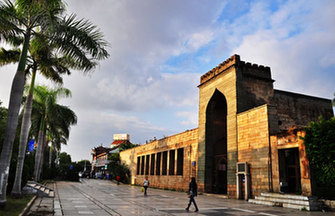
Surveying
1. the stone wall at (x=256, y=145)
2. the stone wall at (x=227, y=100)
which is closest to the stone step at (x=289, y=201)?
the stone wall at (x=256, y=145)

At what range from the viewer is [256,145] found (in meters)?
16.7

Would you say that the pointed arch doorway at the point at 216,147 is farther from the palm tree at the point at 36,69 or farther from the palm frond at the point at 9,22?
the palm frond at the point at 9,22

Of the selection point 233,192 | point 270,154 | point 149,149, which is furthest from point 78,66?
point 149,149

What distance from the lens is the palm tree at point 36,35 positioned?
9.38 m

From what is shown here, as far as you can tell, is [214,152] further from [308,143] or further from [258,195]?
[308,143]

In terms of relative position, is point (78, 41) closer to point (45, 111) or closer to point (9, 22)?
point (9, 22)

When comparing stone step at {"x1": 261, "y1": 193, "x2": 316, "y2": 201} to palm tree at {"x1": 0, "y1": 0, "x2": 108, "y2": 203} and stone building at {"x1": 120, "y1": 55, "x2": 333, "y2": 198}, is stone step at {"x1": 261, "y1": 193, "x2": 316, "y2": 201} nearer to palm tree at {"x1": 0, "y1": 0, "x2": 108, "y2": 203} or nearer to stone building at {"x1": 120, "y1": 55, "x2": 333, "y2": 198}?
stone building at {"x1": 120, "y1": 55, "x2": 333, "y2": 198}

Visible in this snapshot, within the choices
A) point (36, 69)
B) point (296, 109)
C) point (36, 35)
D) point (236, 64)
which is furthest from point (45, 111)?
point (296, 109)

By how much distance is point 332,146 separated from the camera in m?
11.8

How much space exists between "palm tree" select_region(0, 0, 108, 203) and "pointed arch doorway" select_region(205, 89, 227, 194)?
13402 mm

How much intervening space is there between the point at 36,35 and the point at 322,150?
556 inches

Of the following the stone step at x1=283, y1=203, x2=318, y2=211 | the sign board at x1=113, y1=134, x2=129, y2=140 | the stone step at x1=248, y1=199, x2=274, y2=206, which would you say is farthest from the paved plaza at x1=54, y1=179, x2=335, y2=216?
the sign board at x1=113, y1=134, x2=129, y2=140

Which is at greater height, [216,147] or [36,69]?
[36,69]

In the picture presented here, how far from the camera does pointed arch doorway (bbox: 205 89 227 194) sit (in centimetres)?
2184
